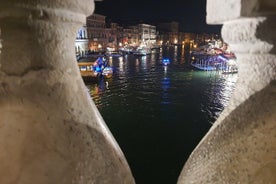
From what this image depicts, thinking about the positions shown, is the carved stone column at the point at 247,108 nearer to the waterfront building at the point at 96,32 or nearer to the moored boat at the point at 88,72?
the moored boat at the point at 88,72

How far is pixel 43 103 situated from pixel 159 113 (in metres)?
18.8

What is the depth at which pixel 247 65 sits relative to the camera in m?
1.42

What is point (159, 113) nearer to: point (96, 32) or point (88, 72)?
point (88, 72)

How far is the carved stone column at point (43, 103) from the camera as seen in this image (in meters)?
1.16

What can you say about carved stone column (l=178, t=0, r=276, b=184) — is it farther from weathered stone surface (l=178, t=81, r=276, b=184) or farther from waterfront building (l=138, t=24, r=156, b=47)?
waterfront building (l=138, t=24, r=156, b=47)

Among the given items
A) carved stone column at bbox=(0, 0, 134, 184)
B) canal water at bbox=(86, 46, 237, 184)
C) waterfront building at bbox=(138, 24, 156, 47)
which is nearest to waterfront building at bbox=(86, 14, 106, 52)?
waterfront building at bbox=(138, 24, 156, 47)

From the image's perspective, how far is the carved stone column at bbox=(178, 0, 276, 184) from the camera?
125 centimetres

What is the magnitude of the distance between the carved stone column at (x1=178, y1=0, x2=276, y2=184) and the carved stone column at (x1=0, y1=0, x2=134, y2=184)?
57cm

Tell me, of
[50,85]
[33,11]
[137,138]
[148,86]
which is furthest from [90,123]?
[148,86]

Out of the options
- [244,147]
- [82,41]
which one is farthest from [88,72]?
[244,147]

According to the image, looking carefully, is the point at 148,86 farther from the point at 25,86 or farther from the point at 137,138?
the point at 25,86

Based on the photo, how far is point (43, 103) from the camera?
1244mm

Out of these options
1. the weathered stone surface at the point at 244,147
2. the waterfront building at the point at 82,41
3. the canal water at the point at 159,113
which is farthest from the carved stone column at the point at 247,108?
the waterfront building at the point at 82,41

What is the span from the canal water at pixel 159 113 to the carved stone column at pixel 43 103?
11.1m
